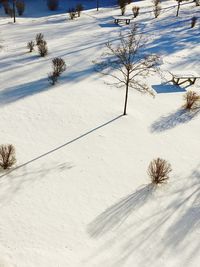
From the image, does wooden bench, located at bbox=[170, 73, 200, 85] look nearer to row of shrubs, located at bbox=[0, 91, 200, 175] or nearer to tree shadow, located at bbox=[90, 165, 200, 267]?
row of shrubs, located at bbox=[0, 91, 200, 175]

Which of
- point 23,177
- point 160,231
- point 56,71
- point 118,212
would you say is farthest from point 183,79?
point 23,177

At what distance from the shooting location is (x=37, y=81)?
534 inches

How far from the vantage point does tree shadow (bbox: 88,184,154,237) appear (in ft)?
22.6

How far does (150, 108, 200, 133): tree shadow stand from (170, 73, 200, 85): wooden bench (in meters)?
2.35

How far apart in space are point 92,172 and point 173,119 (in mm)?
4343

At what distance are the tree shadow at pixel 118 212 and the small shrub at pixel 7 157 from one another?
294 cm

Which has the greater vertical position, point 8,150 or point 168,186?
point 8,150

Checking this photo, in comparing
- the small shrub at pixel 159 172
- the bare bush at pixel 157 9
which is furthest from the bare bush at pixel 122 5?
the small shrub at pixel 159 172

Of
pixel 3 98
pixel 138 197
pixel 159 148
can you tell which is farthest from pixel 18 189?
pixel 3 98

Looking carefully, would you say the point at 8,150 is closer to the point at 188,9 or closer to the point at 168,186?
the point at 168,186

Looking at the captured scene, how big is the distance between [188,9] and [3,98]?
2072 cm

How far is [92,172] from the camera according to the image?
855cm

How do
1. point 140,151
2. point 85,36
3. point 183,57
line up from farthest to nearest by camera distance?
point 85,36 < point 183,57 < point 140,151

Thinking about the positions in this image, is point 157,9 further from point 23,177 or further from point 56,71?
point 23,177
